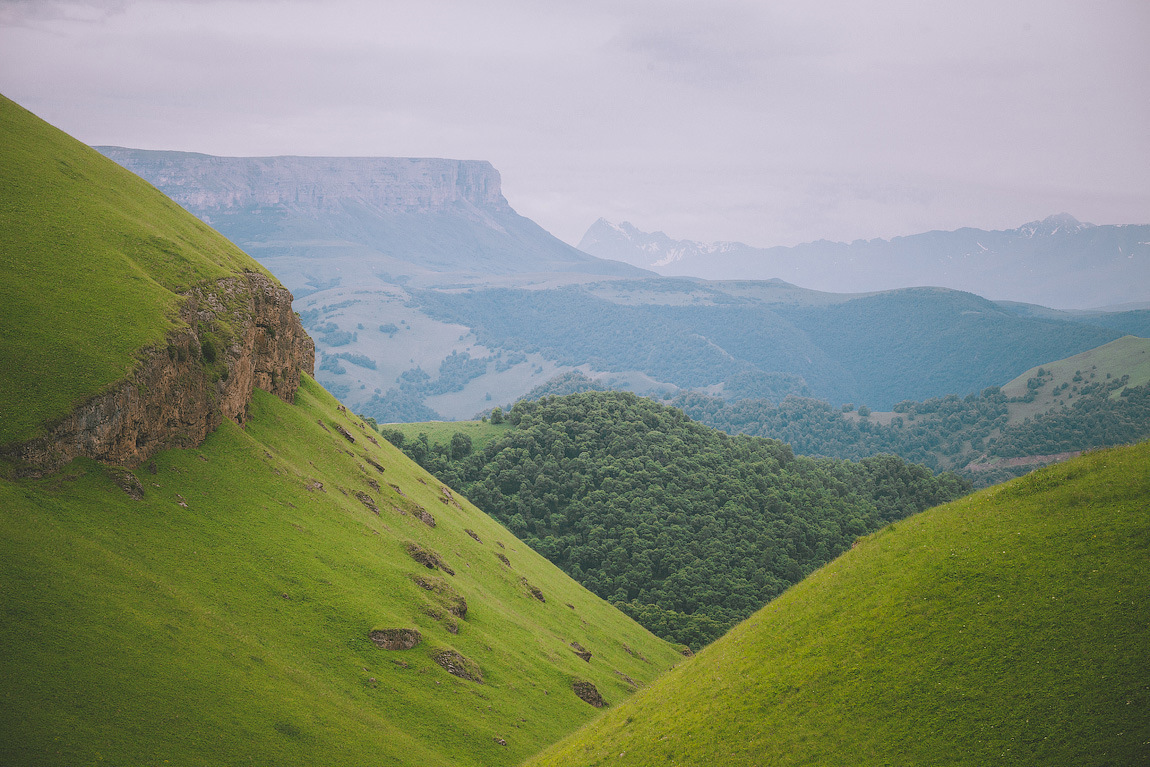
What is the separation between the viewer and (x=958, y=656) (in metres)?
27.6

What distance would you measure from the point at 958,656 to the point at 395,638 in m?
32.8

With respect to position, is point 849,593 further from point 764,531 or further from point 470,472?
point 470,472

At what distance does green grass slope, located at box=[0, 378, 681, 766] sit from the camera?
92.3 feet

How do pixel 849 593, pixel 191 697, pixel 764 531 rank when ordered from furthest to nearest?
pixel 764 531
pixel 849 593
pixel 191 697

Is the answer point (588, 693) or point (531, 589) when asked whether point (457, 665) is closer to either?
point (588, 693)

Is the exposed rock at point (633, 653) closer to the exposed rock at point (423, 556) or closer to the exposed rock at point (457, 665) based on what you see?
the exposed rock at point (423, 556)

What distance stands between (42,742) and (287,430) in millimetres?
35648

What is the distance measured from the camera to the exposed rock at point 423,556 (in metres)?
56.5

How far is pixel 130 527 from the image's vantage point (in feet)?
119

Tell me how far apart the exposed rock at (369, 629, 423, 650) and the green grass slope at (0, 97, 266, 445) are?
2194cm

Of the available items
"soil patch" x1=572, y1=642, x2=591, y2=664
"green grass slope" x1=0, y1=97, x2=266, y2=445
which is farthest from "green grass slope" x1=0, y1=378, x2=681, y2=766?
"green grass slope" x1=0, y1=97, x2=266, y2=445

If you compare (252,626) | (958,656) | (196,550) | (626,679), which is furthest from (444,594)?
(958,656)

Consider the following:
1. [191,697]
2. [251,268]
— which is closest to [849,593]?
[191,697]

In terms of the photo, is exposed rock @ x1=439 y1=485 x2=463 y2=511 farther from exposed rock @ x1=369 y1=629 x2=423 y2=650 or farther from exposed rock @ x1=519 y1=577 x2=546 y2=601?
exposed rock @ x1=369 y1=629 x2=423 y2=650
